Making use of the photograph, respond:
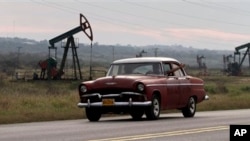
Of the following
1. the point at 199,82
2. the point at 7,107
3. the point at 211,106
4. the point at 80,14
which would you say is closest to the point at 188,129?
the point at 199,82

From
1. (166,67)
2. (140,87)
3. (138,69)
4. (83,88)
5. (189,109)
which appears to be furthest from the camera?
(189,109)

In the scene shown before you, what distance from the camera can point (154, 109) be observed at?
67.3ft

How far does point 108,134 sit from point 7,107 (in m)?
11.8

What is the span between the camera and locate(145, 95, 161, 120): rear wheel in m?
20.3

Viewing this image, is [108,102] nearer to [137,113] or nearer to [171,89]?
[137,113]

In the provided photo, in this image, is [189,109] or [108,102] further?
[189,109]

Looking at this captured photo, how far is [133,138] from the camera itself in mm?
14266

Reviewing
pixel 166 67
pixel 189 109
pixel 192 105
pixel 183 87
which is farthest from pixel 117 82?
pixel 192 105

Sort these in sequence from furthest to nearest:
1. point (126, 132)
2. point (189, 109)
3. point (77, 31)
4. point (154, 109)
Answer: point (77, 31) < point (189, 109) < point (154, 109) < point (126, 132)

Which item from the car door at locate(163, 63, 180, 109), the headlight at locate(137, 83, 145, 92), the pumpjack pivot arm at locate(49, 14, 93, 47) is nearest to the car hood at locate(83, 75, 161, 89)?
the headlight at locate(137, 83, 145, 92)

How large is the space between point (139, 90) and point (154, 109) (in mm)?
898

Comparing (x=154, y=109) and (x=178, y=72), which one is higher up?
(x=178, y=72)

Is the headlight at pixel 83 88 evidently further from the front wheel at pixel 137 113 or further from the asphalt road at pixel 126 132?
the asphalt road at pixel 126 132

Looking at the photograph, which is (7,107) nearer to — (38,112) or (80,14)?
(38,112)
